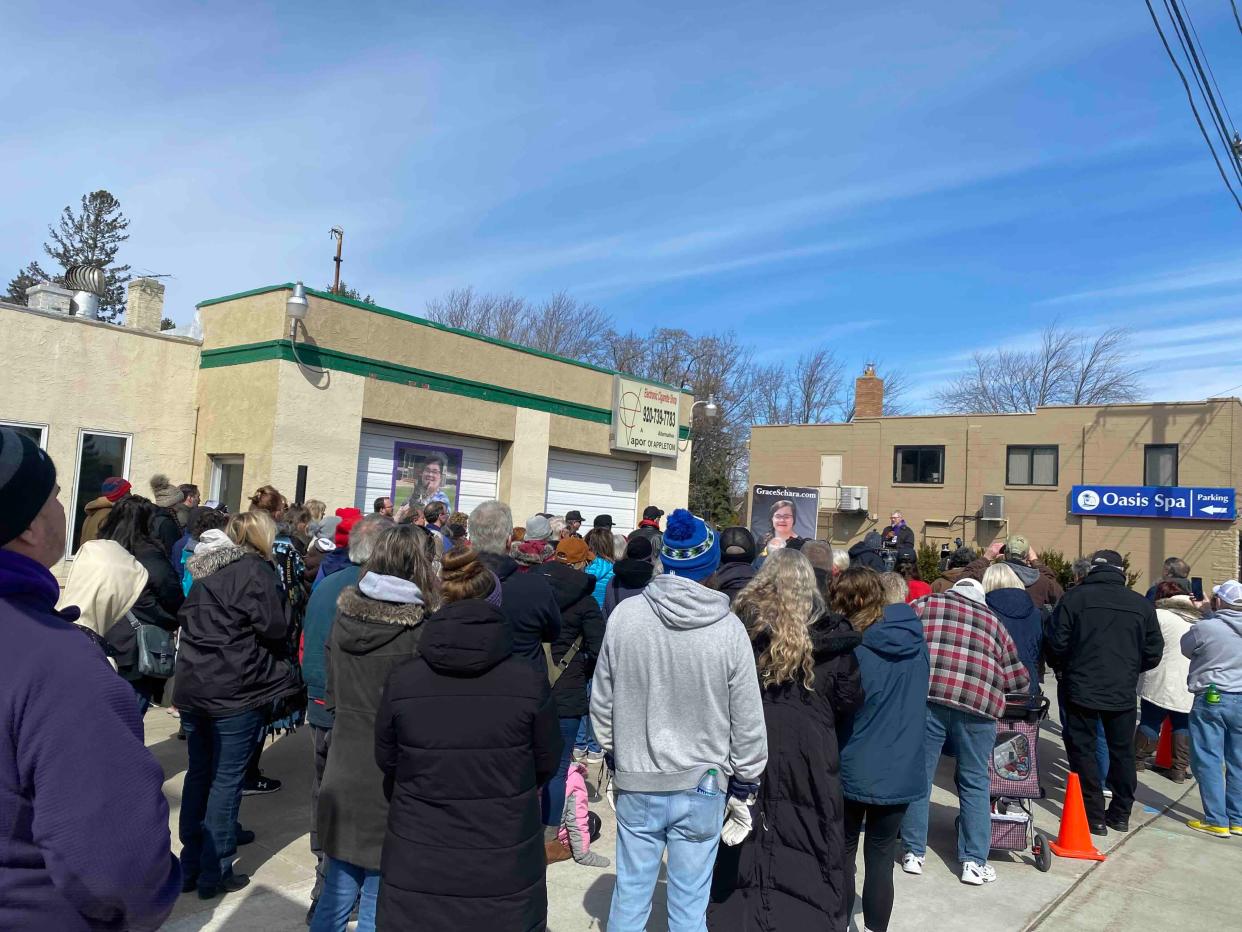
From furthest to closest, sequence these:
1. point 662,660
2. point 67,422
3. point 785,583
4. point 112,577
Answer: point 67,422, point 112,577, point 785,583, point 662,660

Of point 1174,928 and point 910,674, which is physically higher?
point 910,674

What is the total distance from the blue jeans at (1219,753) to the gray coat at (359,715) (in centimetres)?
606

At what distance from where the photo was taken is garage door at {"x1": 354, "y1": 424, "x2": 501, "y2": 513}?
12.8m

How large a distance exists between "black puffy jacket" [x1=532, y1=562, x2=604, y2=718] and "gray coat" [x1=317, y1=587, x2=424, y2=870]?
63.3 inches

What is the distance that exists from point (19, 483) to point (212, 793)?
339 cm

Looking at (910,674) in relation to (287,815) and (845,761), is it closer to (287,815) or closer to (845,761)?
(845,761)

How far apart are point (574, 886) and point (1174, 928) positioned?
3.39m

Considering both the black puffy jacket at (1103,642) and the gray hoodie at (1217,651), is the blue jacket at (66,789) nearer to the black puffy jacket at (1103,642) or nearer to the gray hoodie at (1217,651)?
the black puffy jacket at (1103,642)

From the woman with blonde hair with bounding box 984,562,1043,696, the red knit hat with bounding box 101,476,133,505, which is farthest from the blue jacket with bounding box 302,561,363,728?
the woman with blonde hair with bounding box 984,562,1043,696

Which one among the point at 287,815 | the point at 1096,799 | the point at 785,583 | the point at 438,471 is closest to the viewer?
the point at 785,583

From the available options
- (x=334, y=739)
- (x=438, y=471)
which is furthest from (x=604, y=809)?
(x=438, y=471)

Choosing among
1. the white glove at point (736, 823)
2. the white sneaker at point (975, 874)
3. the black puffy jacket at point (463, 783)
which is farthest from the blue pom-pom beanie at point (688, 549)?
the white sneaker at point (975, 874)

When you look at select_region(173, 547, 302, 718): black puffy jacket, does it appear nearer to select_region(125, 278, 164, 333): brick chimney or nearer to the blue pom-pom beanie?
the blue pom-pom beanie

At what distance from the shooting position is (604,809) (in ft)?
20.5
